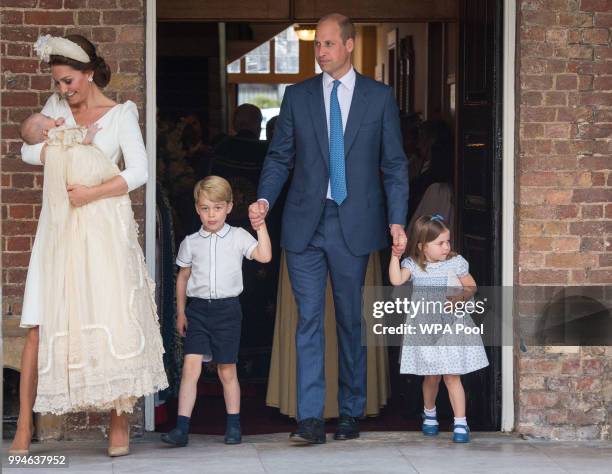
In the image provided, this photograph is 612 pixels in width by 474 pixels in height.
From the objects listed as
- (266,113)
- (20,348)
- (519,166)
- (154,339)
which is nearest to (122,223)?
(154,339)

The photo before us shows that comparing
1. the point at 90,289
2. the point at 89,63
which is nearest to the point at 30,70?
the point at 89,63

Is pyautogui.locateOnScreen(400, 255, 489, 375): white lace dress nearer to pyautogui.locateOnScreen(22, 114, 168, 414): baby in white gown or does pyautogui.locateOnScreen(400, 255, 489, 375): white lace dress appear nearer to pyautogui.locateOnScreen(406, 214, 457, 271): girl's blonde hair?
pyautogui.locateOnScreen(406, 214, 457, 271): girl's blonde hair

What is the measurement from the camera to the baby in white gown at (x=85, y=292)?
18.7ft

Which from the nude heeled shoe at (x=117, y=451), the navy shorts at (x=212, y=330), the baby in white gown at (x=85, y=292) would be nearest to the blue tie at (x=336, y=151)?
the navy shorts at (x=212, y=330)

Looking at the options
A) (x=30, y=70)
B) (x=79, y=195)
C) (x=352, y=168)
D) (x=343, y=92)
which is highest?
(x=30, y=70)

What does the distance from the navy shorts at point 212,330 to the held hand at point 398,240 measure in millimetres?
800

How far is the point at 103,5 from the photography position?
6.53 m

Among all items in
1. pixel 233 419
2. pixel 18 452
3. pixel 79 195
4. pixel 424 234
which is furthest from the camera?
pixel 424 234

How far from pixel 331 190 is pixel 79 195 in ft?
4.19

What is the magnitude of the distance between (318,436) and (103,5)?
2267 millimetres

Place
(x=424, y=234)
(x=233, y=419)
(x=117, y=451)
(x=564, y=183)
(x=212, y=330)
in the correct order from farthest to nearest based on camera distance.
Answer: (x=564, y=183)
(x=424, y=234)
(x=233, y=419)
(x=212, y=330)
(x=117, y=451)

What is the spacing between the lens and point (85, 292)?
18.8 feet

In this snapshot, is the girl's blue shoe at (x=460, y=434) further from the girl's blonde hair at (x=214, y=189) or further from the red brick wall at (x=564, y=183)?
the girl's blonde hair at (x=214, y=189)

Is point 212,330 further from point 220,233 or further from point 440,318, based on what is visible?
point 440,318
